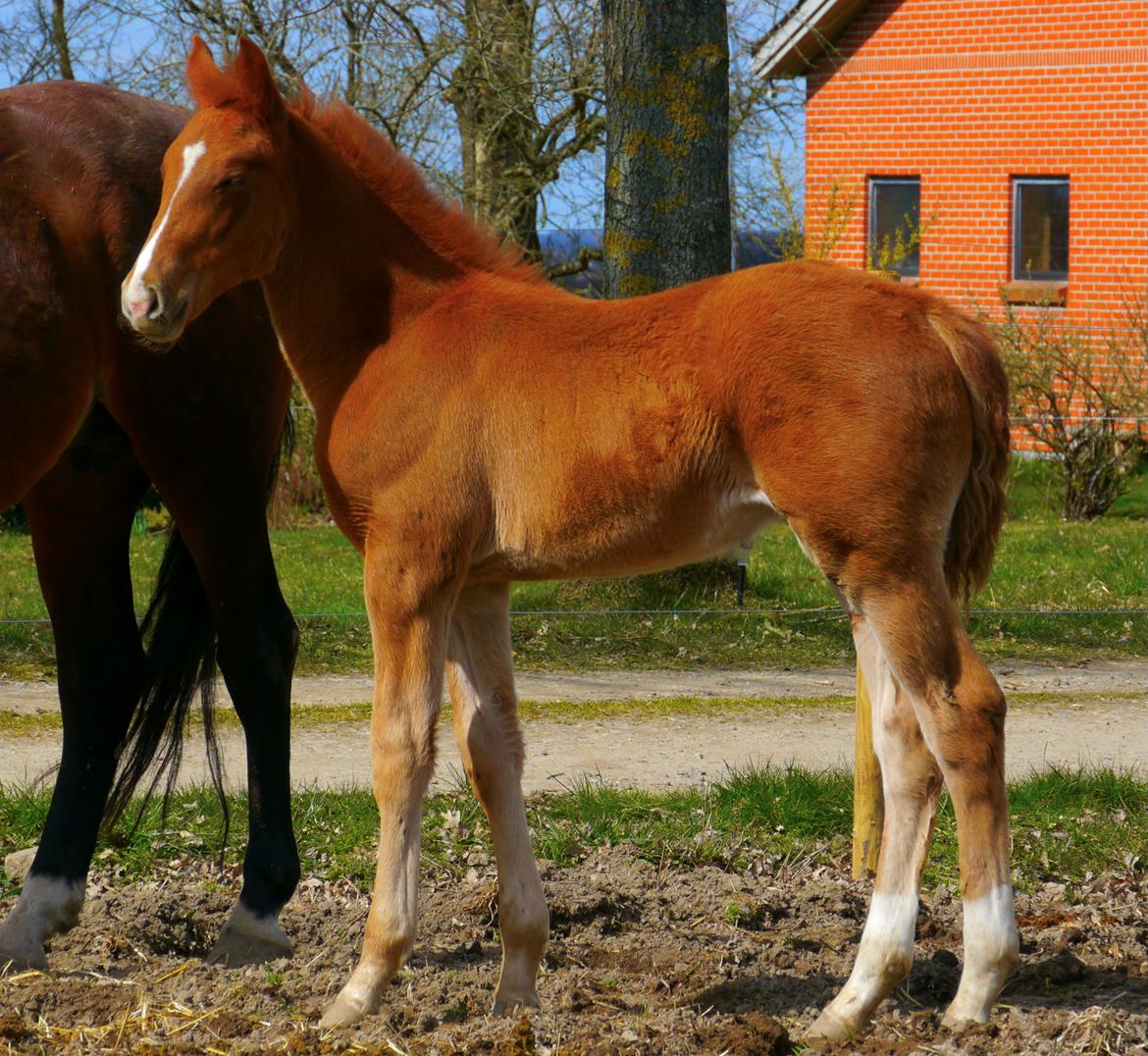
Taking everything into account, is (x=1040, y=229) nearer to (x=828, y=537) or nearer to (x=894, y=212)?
(x=894, y=212)

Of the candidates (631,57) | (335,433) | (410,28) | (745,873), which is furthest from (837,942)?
A: (410,28)

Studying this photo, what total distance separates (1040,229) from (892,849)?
16.6 meters

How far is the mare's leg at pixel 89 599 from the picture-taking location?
13.8 ft

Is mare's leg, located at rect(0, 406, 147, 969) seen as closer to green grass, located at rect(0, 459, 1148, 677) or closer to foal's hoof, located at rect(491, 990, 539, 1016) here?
foal's hoof, located at rect(491, 990, 539, 1016)

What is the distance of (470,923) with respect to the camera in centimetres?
407

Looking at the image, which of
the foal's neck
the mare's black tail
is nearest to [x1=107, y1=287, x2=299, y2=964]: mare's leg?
the mare's black tail

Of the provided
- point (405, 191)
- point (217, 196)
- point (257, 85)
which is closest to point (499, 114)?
point (405, 191)

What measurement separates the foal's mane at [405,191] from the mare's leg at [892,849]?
1.20 metres

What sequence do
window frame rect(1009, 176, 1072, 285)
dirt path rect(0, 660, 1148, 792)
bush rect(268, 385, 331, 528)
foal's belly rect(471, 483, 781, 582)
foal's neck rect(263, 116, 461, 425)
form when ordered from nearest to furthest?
foal's belly rect(471, 483, 781, 582), foal's neck rect(263, 116, 461, 425), dirt path rect(0, 660, 1148, 792), bush rect(268, 385, 331, 528), window frame rect(1009, 176, 1072, 285)

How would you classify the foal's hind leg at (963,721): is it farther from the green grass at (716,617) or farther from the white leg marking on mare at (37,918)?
the green grass at (716,617)

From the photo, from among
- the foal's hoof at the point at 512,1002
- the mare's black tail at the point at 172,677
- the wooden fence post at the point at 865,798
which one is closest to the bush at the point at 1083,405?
the wooden fence post at the point at 865,798

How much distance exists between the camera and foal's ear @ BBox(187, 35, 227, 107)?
3.15 m

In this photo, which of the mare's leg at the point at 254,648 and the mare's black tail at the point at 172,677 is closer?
the mare's leg at the point at 254,648

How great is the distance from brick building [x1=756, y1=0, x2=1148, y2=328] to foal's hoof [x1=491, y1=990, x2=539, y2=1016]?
15.1 meters
